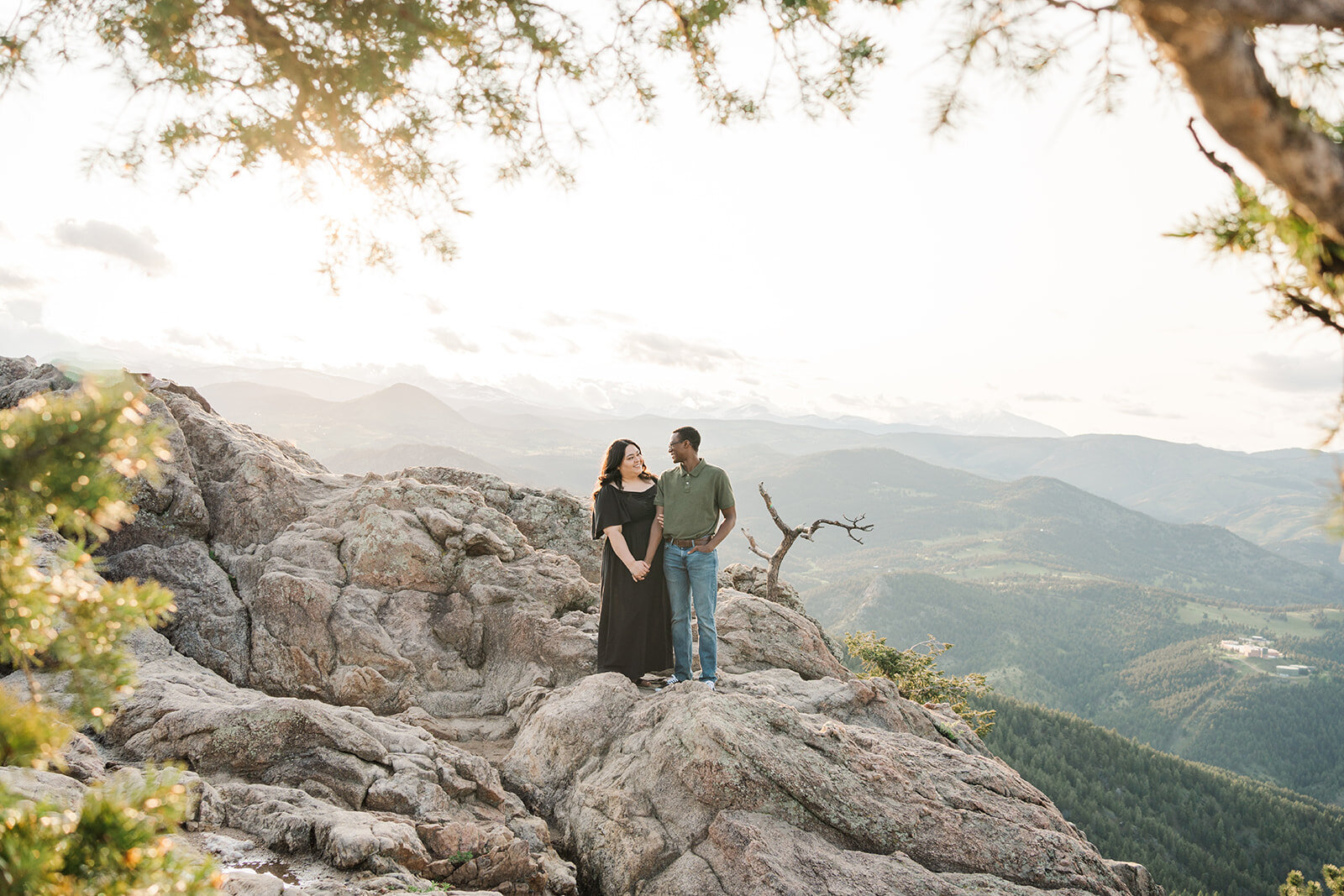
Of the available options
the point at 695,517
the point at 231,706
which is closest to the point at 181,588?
the point at 231,706

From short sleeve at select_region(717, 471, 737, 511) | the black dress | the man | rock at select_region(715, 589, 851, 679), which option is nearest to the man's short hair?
the man

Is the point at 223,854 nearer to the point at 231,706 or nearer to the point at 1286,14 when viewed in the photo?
the point at 231,706

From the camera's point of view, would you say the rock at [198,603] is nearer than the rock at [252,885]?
No

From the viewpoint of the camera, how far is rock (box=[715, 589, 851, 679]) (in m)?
11.2

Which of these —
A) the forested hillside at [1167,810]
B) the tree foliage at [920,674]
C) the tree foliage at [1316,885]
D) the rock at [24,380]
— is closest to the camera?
the rock at [24,380]

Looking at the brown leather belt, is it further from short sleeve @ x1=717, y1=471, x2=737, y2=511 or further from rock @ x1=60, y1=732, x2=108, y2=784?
rock @ x1=60, y1=732, x2=108, y2=784

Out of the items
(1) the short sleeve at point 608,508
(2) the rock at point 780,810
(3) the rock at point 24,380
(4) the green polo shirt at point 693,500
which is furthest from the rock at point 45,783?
(3) the rock at point 24,380

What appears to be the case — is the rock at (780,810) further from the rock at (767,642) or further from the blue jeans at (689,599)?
the rock at (767,642)

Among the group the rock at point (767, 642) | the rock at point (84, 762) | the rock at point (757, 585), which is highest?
the rock at point (84, 762)

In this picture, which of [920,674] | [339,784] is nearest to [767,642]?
[339,784]

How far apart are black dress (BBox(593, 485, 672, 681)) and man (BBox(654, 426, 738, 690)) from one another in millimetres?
270

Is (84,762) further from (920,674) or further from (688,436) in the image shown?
(920,674)

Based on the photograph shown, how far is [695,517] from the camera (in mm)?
7887

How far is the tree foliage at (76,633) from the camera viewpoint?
1659mm
